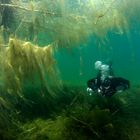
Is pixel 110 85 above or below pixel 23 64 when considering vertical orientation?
below

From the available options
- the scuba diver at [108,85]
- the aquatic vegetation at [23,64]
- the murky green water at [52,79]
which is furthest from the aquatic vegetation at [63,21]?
the aquatic vegetation at [23,64]

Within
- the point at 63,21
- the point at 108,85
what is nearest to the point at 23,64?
the point at 63,21

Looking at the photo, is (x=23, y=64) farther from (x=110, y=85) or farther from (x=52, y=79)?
(x=110, y=85)

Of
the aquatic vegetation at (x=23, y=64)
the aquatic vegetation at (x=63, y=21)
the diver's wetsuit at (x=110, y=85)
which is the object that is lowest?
the diver's wetsuit at (x=110, y=85)

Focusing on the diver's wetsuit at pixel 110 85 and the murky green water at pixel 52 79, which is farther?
the diver's wetsuit at pixel 110 85

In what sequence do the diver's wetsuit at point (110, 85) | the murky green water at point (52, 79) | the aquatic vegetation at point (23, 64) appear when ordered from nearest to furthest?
the aquatic vegetation at point (23, 64)
the murky green water at point (52, 79)
the diver's wetsuit at point (110, 85)

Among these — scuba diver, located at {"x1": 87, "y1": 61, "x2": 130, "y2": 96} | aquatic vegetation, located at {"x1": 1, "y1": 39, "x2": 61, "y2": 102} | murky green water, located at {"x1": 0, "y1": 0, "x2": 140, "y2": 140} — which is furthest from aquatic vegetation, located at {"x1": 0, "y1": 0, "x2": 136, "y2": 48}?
aquatic vegetation, located at {"x1": 1, "y1": 39, "x2": 61, "y2": 102}

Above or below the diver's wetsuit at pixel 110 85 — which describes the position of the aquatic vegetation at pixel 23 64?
above

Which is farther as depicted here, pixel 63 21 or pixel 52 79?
pixel 63 21

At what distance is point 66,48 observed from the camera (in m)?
8.51

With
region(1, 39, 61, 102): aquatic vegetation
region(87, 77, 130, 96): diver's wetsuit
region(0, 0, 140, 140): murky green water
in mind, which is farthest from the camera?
region(87, 77, 130, 96): diver's wetsuit

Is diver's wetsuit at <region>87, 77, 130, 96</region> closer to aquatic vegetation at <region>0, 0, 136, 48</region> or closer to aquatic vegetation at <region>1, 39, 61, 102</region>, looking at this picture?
aquatic vegetation at <region>0, 0, 136, 48</region>

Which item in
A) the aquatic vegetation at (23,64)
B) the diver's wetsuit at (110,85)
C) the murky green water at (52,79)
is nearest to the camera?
the aquatic vegetation at (23,64)

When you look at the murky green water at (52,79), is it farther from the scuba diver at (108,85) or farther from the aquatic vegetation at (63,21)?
the scuba diver at (108,85)
